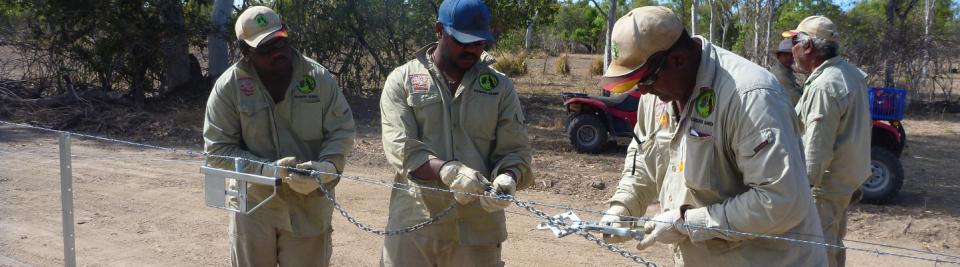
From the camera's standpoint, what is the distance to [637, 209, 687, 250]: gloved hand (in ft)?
8.77

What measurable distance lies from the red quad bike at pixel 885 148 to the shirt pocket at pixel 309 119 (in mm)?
5703

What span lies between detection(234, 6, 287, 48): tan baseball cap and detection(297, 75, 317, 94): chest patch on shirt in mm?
248

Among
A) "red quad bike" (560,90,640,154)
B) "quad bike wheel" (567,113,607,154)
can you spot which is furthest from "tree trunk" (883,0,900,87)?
"quad bike wheel" (567,113,607,154)

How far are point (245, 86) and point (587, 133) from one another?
747 centimetres

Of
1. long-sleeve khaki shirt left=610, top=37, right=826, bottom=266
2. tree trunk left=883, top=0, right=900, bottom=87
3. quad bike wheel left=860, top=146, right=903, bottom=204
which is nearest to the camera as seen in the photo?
long-sleeve khaki shirt left=610, top=37, right=826, bottom=266

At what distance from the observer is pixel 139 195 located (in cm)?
840

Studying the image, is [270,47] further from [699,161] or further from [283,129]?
[699,161]

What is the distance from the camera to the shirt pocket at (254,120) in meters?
4.06

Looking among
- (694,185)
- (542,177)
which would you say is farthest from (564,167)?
(694,185)

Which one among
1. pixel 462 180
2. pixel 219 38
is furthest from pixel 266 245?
pixel 219 38

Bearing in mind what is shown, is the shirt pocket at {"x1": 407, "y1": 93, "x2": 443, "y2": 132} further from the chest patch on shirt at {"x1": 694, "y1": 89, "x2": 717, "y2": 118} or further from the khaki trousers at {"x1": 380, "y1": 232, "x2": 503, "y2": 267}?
the chest patch on shirt at {"x1": 694, "y1": 89, "x2": 717, "y2": 118}

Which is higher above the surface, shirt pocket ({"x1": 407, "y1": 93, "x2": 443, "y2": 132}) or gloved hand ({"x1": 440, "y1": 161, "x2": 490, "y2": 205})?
shirt pocket ({"x1": 407, "y1": 93, "x2": 443, "y2": 132})

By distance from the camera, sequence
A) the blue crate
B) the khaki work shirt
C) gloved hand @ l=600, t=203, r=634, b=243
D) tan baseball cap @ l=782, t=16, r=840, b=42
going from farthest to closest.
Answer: the blue crate, the khaki work shirt, tan baseball cap @ l=782, t=16, r=840, b=42, gloved hand @ l=600, t=203, r=634, b=243

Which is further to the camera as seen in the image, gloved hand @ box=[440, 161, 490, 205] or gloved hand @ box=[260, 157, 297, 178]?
gloved hand @ box=[260, 157, 297, 178]
